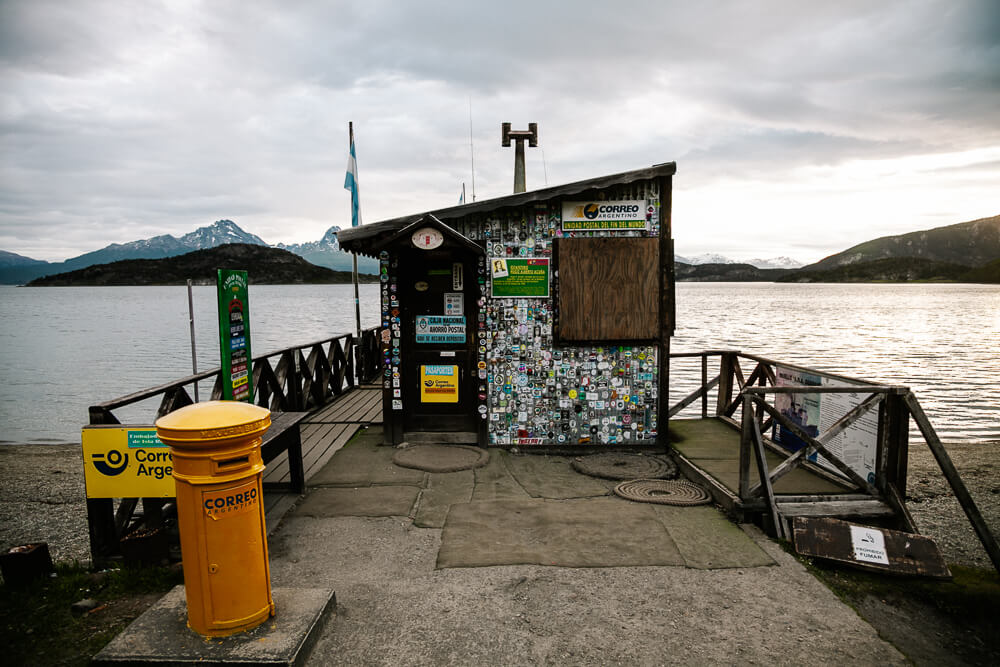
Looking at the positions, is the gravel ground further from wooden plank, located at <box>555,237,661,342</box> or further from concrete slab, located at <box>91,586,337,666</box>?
wooden plank, located at <box>555,237,661,342</box>

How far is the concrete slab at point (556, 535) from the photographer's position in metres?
4.64

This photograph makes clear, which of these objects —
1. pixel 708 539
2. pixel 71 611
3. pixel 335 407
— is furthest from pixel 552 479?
pixel 335 407

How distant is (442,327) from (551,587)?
4.16 meters

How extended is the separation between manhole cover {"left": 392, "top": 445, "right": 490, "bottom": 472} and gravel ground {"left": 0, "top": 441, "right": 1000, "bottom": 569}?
337 cm

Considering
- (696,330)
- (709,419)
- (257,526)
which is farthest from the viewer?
(696,330)

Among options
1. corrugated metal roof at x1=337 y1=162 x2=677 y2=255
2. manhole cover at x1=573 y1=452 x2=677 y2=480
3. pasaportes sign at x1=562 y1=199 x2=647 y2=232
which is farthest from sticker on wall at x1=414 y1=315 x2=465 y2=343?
manhole cover at x1=573 y1=452 x2=677 y2=480

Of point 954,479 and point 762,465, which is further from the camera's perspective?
point 762,465

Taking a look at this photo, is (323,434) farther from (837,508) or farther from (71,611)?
(837,508)

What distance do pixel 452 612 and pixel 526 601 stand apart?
521mm

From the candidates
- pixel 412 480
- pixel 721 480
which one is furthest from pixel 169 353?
pixel 721 480

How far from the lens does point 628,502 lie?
233 inches

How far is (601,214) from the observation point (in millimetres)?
7395

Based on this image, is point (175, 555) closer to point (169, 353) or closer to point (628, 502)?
point (628, 502)

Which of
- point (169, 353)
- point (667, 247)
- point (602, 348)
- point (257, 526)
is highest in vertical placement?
point (667, 247)
